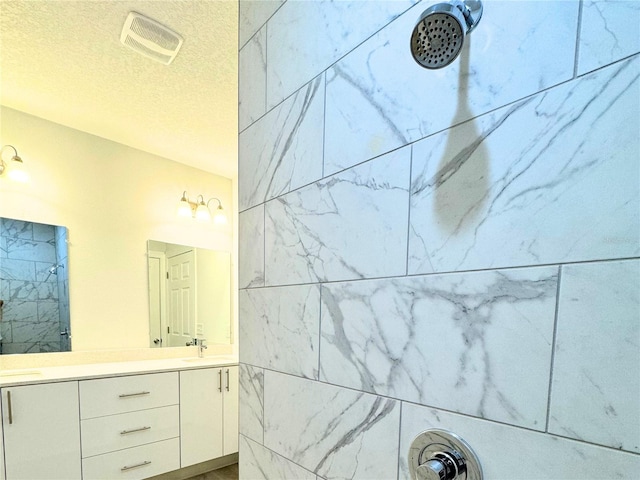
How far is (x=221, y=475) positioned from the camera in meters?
2.29

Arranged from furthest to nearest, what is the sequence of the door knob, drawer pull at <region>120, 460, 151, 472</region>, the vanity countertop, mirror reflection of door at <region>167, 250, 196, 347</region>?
mirror reflection of door at <region>167, 250, 196, 347</region> → drawer pull at <region>120, 460, 151, 472</region> → the vanity countertop → the door knob

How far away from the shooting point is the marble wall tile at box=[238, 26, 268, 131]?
976 millimetres

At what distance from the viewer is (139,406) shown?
1983 mm

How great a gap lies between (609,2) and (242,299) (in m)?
1.06

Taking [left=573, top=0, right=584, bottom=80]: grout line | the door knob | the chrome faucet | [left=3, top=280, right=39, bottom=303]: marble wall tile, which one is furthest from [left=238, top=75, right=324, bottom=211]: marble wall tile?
the chrome faucet

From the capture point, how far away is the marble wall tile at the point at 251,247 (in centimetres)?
97

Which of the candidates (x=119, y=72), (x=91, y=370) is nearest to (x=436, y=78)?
(x=119, y=72)

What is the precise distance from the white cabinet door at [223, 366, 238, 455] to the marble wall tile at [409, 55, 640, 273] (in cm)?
229

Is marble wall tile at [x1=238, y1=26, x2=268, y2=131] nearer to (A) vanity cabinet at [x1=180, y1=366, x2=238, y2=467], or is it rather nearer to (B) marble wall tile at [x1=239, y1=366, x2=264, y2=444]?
(B) marble wall tile at [x1=239, y1=366, x2=264, y2=444]

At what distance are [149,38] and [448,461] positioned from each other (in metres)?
1.87

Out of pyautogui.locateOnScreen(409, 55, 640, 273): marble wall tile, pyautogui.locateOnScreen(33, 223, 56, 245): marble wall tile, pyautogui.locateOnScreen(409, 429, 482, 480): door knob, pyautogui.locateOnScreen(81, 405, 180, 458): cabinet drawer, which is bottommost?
pyautogui.locateOnScreen(81, 405, 180, 458): cabinet drawer

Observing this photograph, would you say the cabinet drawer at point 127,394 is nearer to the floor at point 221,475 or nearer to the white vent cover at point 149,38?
the floor at point 221,475

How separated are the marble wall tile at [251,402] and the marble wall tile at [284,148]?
563mm

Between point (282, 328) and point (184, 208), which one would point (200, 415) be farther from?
point (282, 328)
